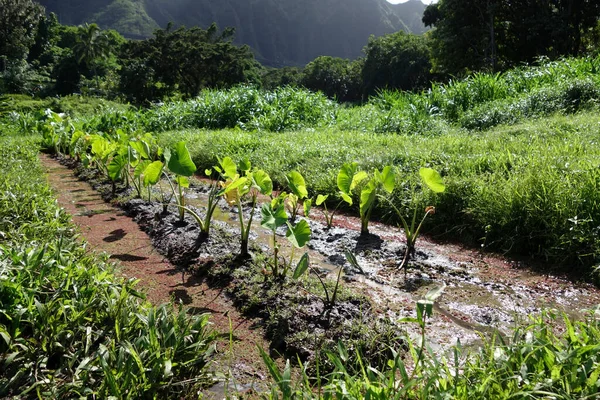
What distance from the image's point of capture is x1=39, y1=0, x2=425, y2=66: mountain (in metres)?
150

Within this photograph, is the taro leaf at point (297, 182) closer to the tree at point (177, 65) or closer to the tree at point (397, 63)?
the tree at point (177, 65)

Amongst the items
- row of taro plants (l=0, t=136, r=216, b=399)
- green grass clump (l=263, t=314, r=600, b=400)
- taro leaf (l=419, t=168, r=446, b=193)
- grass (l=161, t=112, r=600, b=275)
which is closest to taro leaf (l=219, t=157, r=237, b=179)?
row of taro plants (l=0, t=136, r=216, b=399)

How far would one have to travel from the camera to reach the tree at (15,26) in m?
27.6

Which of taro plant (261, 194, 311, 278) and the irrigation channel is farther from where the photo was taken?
taro plant (261, 194, 311, 278)

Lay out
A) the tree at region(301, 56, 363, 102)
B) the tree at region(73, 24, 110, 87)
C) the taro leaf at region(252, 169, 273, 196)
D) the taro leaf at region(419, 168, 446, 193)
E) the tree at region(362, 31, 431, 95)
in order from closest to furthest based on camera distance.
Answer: the taro leaf at region(419, 168, 446, 193)
the taro leaf at region(252, 169, 273, 196)
the tree at region(362, 31, 431, 95)
the tree at region(73, 24, 110, 87)
the tree at region(301, 56, 363, 102)

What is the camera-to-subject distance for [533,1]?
50.8 feet

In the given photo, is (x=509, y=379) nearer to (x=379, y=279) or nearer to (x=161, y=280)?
(x=379, y=279)

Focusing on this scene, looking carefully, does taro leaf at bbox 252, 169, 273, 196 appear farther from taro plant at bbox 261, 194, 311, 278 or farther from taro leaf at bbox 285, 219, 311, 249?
taro leaf at bbox 285, 219, 311, 249

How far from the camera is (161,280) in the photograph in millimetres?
2270

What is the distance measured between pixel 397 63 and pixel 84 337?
34.2 m

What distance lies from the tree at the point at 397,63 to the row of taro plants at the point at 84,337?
29.8m

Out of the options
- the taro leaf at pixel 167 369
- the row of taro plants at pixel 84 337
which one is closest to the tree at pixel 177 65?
the row of taro plants at pixel 84 337

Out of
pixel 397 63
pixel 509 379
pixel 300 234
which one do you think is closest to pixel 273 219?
pixel 300 234

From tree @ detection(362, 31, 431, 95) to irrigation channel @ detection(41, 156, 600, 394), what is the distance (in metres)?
28.4
